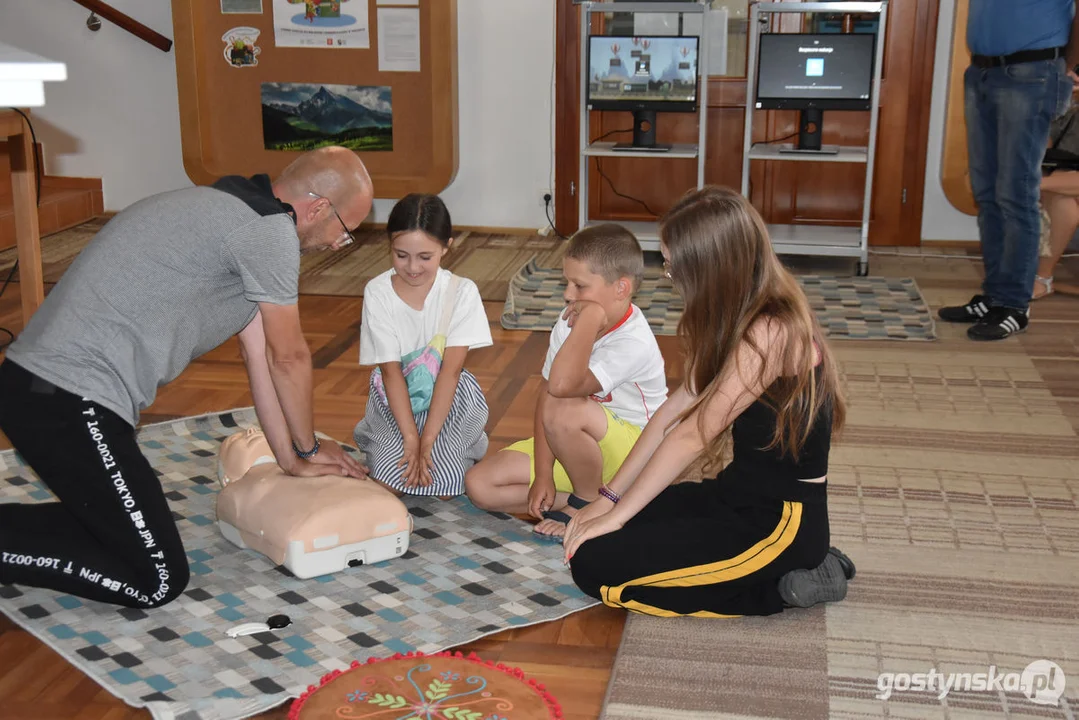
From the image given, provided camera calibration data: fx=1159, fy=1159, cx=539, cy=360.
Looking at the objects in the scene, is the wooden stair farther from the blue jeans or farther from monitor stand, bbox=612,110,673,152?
the blue jeans

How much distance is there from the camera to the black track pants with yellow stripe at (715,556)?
1.96 meters

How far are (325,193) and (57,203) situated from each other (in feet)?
12.3

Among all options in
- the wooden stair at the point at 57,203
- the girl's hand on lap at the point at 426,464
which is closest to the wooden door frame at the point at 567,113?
the wooden stair at the point at 57,203

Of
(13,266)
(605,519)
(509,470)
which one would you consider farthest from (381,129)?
(605,519)

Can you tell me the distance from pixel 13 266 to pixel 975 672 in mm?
4010

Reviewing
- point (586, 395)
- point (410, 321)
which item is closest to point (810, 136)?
point (410, 321)

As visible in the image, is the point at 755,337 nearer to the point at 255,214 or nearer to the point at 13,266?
the point at 255,214

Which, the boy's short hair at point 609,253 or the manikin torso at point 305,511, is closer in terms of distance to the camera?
the manikin torso at point 305,511

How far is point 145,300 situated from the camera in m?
1.96

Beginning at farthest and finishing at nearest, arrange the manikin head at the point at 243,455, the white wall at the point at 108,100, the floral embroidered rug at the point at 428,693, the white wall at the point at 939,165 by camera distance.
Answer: the white wall at the point at 108,100 → the white wall at the point at 939,165 → the manikin head at the point at 243,455 → the floral embroidered rug at the point at 428,693

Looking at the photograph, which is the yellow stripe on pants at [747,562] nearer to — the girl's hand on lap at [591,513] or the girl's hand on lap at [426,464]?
the girl's hand on lap at [591,513]

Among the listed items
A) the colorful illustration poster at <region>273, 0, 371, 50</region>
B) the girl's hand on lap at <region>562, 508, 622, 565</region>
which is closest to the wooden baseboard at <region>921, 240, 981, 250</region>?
the colorful illustration poster at <region>273, 0, 371, 50</region>

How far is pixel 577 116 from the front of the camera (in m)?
5.28

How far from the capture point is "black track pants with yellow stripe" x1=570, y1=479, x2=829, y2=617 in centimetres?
196
